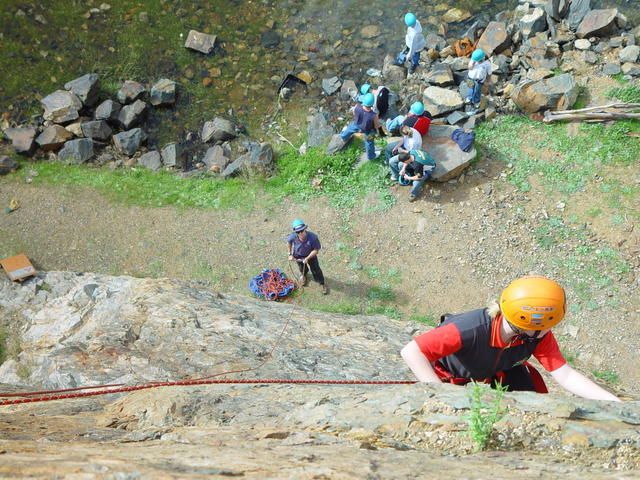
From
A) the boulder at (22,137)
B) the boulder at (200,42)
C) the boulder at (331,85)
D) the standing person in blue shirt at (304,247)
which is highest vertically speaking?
the boulder at (200,42)

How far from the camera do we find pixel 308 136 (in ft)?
45.9

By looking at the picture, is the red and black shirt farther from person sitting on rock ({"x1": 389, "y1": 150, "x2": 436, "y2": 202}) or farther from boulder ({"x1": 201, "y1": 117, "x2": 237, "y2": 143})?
boulder ({"x1": 201, "y1": 117, "x2": 237, "y2": 143})

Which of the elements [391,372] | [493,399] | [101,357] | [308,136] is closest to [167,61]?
[308,136]

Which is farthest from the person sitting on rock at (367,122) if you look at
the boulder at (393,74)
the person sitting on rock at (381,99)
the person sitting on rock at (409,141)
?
the boulder at (393,74)

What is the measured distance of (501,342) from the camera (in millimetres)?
5047

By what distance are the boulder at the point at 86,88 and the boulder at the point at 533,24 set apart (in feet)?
37.1

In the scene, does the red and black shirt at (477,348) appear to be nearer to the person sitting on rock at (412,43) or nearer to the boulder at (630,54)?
the person sitting on rock at (412,43)

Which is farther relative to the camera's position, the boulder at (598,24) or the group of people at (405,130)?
the boulder at (598,24)

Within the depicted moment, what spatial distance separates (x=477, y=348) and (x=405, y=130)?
747 centimetres

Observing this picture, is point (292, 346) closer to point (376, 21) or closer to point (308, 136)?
point (308, 136)

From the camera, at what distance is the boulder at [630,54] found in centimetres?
1353

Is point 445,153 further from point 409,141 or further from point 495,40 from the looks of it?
point 495,40

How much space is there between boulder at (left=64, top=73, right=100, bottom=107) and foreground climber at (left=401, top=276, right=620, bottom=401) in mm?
12642

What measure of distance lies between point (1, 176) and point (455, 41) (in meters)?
12.3
